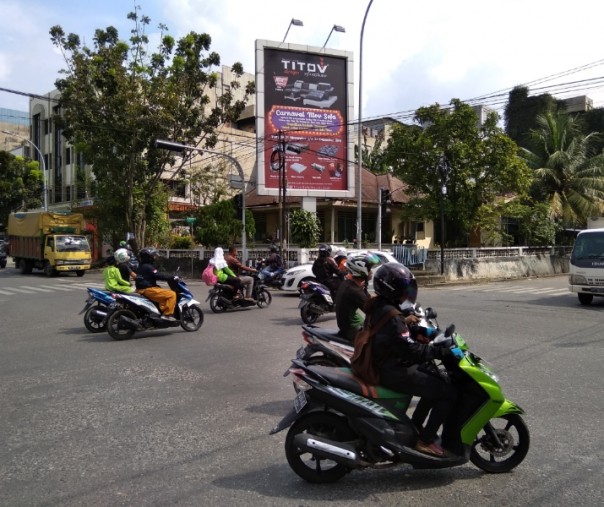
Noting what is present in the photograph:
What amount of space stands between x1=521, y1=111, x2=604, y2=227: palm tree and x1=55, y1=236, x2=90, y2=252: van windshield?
24631mm

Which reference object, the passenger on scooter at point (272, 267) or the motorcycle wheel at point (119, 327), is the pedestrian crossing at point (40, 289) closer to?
the passenger on scooter at point (272, 267)

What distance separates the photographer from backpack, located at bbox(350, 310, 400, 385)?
381 cm

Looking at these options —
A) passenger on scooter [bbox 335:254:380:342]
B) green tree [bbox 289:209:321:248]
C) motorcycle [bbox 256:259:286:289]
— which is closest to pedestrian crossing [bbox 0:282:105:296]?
motorcycle [bbox 256:259:286:289]

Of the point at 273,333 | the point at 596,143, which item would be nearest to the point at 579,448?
the point at 273,333

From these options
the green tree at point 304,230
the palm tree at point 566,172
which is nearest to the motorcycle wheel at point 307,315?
the green tree at point 304,230

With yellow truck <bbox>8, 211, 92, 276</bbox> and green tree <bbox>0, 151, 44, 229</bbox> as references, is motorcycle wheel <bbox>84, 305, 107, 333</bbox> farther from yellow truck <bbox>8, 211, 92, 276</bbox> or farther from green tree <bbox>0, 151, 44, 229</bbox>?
green tree <bbox>0, 151, 44, 229</bbox>

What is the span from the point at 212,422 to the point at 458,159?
21243mm

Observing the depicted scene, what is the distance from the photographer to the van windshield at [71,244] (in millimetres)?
26453

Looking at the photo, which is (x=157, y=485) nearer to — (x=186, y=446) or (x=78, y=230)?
(x=186, y=446)

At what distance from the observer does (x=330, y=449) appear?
3703 mm

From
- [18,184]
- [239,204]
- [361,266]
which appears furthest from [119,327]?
[18,184]

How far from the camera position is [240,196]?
24.2 meters

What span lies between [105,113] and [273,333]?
2063 cm

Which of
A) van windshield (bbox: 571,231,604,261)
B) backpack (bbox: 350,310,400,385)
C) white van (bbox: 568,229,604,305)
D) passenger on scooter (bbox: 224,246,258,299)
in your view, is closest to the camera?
backpack (bbox: 350,310,400,385)
